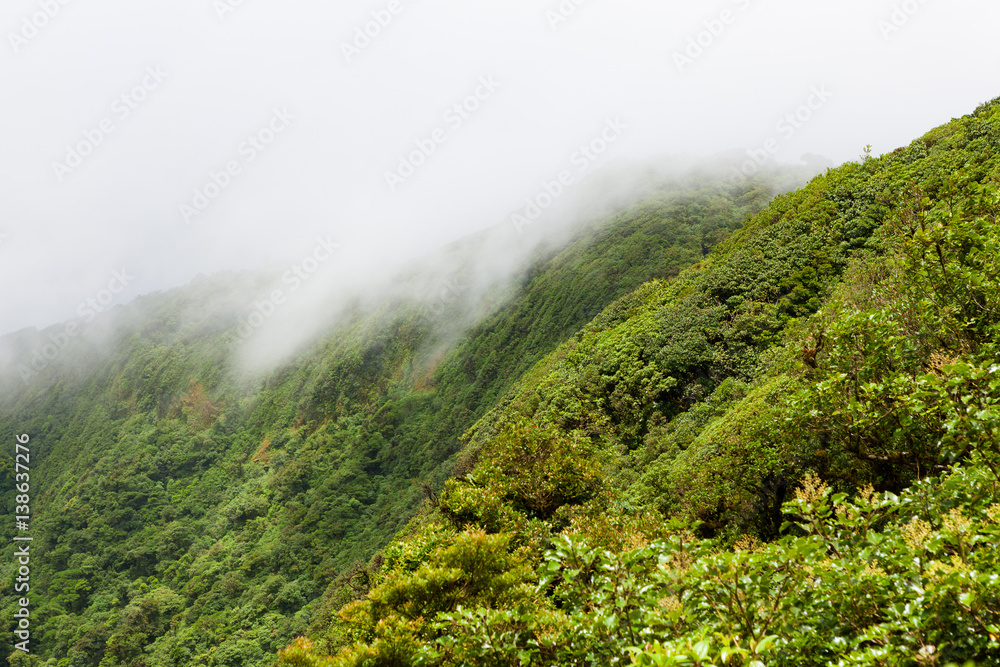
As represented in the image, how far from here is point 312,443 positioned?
105188 millimetres

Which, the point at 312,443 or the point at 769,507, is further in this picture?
the point at 312,443

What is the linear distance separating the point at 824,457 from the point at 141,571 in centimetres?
12288

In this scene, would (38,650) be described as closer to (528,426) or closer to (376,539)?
(376,539)

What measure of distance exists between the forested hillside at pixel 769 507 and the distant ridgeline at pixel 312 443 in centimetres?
93

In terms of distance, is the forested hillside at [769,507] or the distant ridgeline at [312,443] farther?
the distant ridgeline at [312,443]

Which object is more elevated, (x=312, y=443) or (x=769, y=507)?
(x=769, y=507)

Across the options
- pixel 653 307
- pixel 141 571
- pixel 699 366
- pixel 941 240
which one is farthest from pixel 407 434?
pixel 941 240

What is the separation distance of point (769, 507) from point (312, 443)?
105 meters

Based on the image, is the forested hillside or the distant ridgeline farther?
the distant ridgeline

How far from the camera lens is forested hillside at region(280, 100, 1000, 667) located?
453cm

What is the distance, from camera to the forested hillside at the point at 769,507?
4531mm

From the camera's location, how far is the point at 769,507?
1280 centimetres

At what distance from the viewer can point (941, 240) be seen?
32.5 feet

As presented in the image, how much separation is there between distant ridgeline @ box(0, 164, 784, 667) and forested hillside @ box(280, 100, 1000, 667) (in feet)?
3.04
